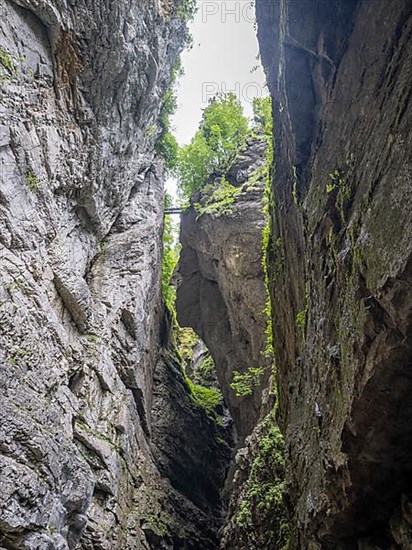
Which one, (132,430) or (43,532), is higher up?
(132,430)

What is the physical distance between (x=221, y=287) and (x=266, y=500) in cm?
1159

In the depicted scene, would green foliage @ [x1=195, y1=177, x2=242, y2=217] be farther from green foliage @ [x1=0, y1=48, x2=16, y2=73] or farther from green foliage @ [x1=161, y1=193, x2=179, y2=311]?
green foliage @ [x1=0, y1=48, x2=16, y2=73]

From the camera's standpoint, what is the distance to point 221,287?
19.0 metres

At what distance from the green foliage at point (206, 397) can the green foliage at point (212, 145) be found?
9.24 metres

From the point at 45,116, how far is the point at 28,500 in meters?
7.13

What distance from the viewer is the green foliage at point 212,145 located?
21.6 m

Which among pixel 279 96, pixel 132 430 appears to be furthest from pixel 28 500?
pixel 279 96

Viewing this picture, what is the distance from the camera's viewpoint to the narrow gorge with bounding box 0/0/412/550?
3.75m

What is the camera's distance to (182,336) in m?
28.6

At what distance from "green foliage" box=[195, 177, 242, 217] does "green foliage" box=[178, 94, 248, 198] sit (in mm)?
1246

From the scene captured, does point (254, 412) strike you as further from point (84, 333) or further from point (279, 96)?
point (279, 96)

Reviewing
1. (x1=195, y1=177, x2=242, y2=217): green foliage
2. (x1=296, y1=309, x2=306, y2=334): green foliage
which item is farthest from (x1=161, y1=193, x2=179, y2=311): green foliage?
(x1=296, y1=309, x2=306, y2=334): green foliage

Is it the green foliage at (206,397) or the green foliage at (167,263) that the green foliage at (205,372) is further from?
the green foliage at (167,263)

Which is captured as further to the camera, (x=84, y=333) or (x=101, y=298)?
(x=101, y=298)
